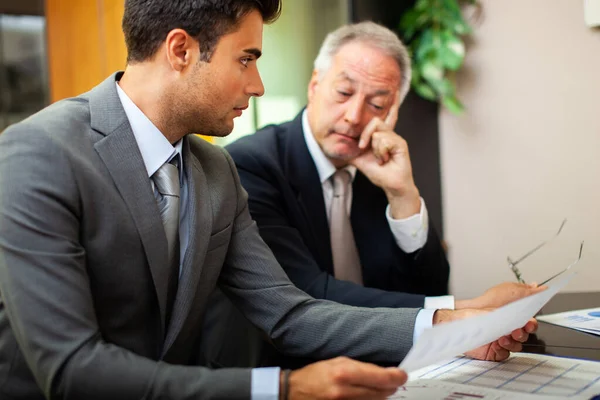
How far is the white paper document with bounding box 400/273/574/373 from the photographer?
0.81 metres

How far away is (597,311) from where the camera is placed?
1596mm

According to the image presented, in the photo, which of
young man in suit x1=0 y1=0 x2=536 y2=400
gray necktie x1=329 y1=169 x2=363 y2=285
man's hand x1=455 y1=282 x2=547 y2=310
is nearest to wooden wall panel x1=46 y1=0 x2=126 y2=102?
gray necktie x1=329 y1=169 x2=363 y2=285

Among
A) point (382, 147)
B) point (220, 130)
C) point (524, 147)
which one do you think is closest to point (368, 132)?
point (382, 147)

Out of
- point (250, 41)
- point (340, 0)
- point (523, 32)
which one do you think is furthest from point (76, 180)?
point (523, 32)

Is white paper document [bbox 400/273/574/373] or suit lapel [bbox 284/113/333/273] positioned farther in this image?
suit lapel [bbox 284/113/333/273]

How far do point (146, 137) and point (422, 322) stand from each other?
0.60 m

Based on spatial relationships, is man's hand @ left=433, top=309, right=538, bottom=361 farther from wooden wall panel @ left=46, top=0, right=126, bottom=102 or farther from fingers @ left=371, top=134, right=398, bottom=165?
wooden wall panel @ left=46, top=0, right=126, bottom=102

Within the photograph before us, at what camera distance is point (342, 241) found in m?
1.95

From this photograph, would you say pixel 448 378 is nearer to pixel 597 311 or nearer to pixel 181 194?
pixel 181 194

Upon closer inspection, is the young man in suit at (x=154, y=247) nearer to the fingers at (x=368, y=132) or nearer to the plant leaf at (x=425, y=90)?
the fingers at (x=368, y=132)

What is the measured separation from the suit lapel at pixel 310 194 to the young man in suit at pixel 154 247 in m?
0.48

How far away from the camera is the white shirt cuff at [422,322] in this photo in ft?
3.87

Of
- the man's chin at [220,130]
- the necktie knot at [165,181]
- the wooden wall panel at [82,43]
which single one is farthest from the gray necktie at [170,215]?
the wooden wall panel at [82,43]

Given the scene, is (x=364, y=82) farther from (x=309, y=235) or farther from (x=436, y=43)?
(x=436, y=43)
